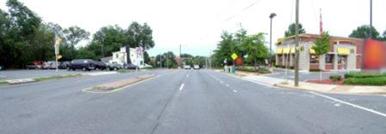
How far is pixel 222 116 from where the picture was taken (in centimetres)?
1460

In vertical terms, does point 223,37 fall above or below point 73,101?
above

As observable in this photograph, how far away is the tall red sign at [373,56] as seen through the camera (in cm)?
3828

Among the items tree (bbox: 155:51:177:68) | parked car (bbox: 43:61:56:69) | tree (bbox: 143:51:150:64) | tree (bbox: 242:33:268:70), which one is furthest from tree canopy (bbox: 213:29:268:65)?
tree (bbox: 155:51:177:68)

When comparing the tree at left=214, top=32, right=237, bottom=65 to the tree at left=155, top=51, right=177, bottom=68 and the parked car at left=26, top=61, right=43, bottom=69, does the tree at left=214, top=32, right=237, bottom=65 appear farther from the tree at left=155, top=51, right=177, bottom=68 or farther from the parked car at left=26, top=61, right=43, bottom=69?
the tree at left=155, top=51, right=177, bottom=68

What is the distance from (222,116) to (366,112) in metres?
4.78

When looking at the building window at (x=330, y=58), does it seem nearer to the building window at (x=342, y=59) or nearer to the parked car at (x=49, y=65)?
the building window at (x=342, y=59)

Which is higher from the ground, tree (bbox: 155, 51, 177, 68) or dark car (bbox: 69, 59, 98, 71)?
tree (bbox: 155, 51, 177, 68)

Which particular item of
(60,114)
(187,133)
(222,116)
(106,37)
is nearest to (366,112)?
(222,116)

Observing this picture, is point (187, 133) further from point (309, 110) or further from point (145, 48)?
point (145, 48)

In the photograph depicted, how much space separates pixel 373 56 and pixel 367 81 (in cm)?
762

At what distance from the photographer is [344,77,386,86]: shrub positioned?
1212 inches

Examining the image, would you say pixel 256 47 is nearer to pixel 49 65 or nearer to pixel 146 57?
pixel 49 65

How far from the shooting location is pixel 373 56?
126 feet

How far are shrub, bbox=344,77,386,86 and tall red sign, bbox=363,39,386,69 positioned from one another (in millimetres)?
5826
